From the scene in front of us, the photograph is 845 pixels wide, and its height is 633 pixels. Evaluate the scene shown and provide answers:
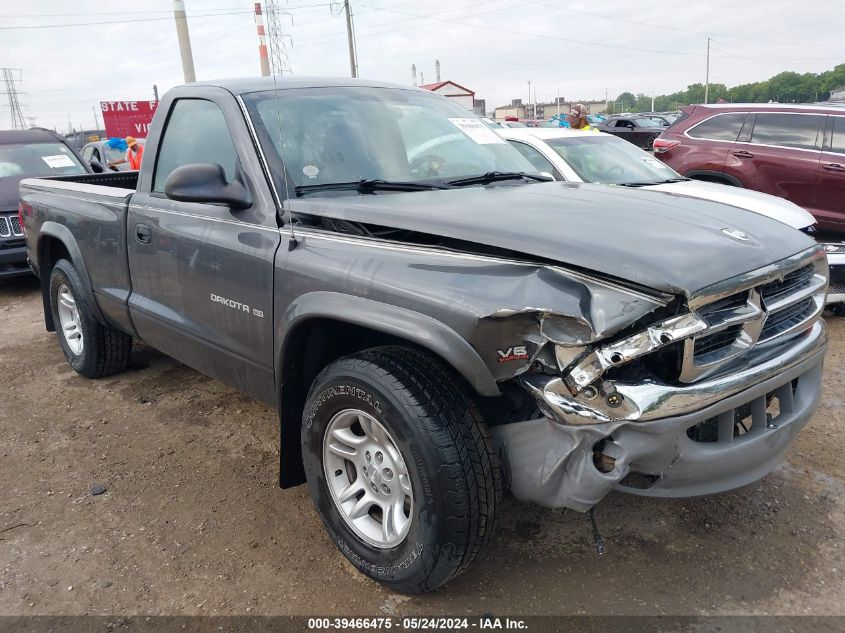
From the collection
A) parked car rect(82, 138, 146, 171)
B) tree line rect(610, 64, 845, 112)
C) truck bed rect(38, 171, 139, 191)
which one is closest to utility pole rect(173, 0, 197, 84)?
parked car rect(82, 138, 146, 171)

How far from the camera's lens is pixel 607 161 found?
6.58 m

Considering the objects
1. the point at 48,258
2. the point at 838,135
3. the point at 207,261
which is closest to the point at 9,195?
the point at 48,258

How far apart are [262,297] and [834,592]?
2.43 metres

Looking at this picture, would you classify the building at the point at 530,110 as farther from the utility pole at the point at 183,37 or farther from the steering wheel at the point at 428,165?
the steering wheel at the point at 428,165

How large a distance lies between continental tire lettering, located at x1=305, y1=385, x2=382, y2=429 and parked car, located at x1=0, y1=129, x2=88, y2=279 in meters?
6.16

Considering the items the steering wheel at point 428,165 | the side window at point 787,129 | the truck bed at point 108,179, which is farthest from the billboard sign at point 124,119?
the steering wheel at point 428,165

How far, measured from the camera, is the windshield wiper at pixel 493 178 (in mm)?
3043

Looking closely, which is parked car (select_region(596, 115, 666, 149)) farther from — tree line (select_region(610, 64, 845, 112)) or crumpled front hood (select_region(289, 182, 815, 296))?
tree line (select_region(610, 64, 845, 112))

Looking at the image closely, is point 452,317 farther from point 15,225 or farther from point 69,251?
point 15,225

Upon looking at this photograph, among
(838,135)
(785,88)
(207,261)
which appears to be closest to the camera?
(207,261)

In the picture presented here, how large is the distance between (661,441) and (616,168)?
5.07 metres

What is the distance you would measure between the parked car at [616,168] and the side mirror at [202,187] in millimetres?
3537

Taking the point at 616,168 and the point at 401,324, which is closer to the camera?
the point at 401,324

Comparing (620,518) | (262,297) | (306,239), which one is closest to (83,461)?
(262,297)
